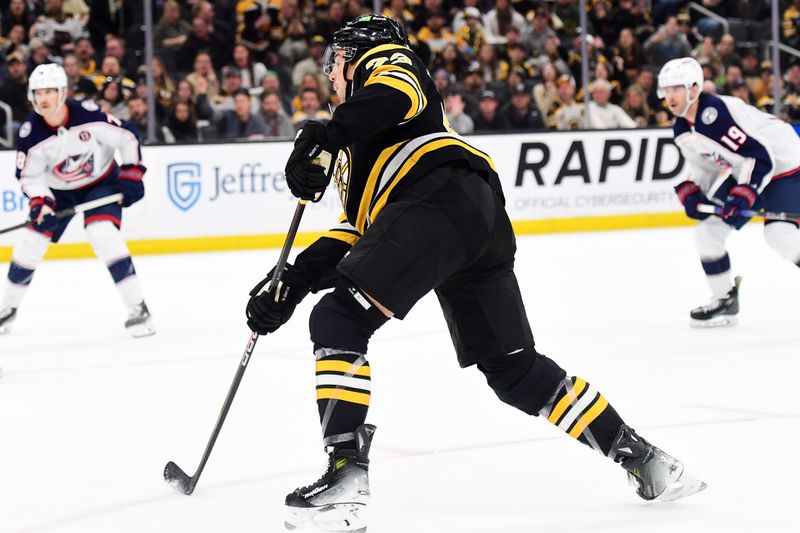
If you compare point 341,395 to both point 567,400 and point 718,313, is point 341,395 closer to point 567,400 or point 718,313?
point 567,400

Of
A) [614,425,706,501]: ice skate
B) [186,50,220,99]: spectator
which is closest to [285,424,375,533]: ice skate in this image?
[614,425,706,501]: ice skate

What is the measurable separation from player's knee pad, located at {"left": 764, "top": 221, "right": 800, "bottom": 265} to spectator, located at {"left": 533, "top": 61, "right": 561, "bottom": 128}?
494cm

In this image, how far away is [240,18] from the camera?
9789 mm

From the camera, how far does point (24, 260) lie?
5438 millimetres

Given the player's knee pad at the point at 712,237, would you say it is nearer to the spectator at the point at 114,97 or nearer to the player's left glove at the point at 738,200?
the player's left glove at the point at 738,200

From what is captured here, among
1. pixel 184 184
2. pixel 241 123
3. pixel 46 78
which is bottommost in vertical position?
pixel 184 184

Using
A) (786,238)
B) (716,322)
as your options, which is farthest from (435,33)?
(786,238)

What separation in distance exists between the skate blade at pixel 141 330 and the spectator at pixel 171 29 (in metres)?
4.10

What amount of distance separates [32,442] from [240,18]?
6.96m

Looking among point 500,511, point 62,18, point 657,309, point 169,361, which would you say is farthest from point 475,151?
point 62,18

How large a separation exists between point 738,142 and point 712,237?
1.59 ft

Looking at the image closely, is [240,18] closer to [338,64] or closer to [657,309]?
[657,309]

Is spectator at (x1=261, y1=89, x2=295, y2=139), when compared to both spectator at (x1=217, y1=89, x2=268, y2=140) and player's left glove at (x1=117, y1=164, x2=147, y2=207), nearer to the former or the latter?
spectator at (x1=217, y1=89, x2=268, y2=140)

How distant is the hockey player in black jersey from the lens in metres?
2.28
